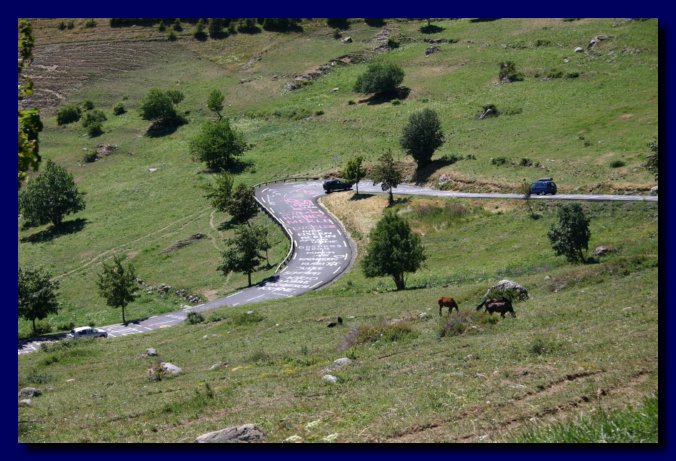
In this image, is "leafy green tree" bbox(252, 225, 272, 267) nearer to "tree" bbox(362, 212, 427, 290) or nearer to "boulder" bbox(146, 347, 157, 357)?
"tree" bbox(362, 212, 427, 290)

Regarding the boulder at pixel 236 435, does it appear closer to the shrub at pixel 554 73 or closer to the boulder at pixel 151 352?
the boulder at pixel 151 352

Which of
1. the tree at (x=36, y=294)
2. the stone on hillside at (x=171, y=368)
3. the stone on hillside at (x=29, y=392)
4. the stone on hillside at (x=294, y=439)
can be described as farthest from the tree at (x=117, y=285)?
the stone on hillside at (x=294, y=439)

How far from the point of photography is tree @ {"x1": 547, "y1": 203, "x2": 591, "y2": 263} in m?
38.1

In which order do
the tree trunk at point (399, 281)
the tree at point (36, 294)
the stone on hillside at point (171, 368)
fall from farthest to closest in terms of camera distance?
the tree at point (36, 294) → the tree trunk at point (399, 281) → the stone on hillside at point (171, 368)

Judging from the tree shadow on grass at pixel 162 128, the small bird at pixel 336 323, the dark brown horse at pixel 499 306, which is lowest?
the small bird at pixel 336 323

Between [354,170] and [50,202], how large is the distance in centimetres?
2398

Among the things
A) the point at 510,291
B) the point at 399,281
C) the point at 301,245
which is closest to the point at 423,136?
the point at 301,245

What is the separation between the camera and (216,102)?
73.8m

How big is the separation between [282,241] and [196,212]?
345 inches

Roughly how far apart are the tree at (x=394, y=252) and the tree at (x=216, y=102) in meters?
29.8

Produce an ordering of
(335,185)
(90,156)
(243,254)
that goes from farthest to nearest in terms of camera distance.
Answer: (90,156) → (335,185) → (243,254)

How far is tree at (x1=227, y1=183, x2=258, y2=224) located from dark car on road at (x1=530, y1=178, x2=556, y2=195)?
2482 centimetres

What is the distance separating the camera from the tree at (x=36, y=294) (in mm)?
44656

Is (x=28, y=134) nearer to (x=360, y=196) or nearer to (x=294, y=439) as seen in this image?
(x=294, y=439)
